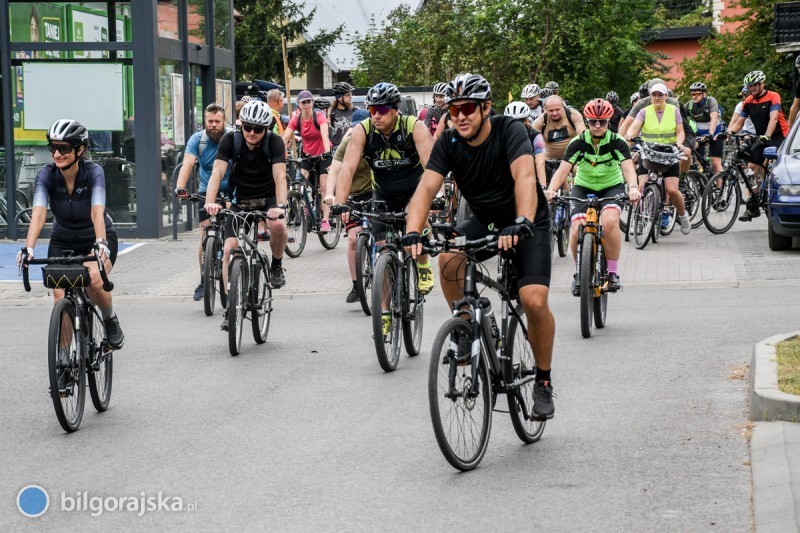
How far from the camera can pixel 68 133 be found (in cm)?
788

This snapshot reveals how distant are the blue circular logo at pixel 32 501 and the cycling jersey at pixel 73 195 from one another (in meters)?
2.24

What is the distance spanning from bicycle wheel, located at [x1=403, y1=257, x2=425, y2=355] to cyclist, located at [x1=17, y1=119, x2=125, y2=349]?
7.33 ft

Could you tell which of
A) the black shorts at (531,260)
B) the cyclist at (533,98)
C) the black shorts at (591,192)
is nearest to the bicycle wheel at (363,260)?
the black shorts at (591,192)

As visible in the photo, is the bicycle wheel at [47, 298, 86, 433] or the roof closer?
the bicycle wheel at [47, 298, 86, 433]

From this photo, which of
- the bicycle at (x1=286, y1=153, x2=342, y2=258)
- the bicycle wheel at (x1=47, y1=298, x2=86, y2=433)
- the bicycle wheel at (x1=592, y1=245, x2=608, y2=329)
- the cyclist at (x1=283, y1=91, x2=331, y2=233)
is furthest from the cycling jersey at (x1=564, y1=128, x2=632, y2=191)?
the cyclist at (x1=283, y1=91, x2=331, y2=233)

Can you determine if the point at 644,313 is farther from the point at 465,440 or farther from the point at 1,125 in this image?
the point at 1,125

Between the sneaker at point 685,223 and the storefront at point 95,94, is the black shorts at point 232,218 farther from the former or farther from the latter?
the sneaker at point 685,223

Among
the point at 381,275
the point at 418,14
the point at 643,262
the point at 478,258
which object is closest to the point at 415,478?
the point at 478,258

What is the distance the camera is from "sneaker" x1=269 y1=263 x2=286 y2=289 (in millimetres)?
11069

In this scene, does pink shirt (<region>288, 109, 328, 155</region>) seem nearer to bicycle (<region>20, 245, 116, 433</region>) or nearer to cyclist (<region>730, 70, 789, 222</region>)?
cyclist (<region>730, 70, 789, 222</region>)

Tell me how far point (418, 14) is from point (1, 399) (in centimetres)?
3457

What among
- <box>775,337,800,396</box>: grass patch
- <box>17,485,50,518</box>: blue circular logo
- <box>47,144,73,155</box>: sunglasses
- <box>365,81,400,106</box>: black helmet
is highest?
<box>365,81,400,106</box>: black helmet

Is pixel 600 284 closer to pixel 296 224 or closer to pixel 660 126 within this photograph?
pixel 660 126

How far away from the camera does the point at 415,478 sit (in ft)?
20.6
